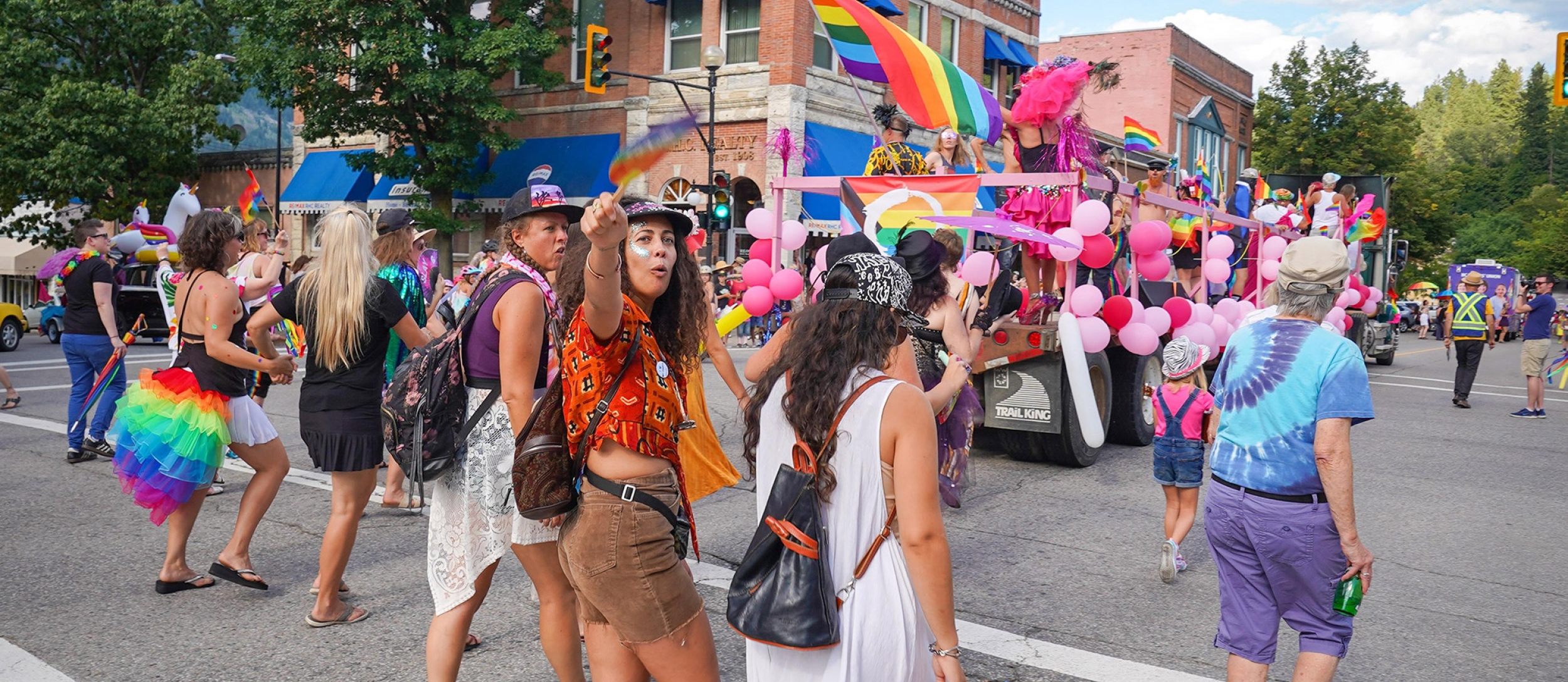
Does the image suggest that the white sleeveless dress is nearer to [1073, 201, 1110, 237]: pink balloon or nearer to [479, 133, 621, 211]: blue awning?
[1073, 201, 1110, 237]: pink balloon

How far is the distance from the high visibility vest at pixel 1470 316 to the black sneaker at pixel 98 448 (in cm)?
1432

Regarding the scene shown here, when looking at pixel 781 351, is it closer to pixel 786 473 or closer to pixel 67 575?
pixel 786 473

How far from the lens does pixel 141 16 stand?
86.2 ft

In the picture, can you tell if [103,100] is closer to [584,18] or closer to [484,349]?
[584,18]

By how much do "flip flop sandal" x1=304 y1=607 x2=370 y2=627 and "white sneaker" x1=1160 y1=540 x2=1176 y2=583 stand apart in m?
3.71

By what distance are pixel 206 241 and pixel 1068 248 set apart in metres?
5.03

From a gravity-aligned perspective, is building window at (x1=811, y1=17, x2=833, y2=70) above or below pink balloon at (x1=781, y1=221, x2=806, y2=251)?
above

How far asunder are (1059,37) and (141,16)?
101 feet

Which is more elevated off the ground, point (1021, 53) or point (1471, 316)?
point (1021, 53)

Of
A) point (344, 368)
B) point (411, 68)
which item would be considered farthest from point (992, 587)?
point (411, 68)

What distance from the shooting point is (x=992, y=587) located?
5121 mm

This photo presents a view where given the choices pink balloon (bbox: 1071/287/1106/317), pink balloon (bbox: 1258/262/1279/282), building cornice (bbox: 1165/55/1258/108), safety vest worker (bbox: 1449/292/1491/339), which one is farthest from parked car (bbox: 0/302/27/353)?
building cornice (bbox: 1165/55/1258/108)

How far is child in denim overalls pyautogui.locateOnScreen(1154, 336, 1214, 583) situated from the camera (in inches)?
211

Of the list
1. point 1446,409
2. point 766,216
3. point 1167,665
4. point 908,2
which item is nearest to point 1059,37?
point 908,2
